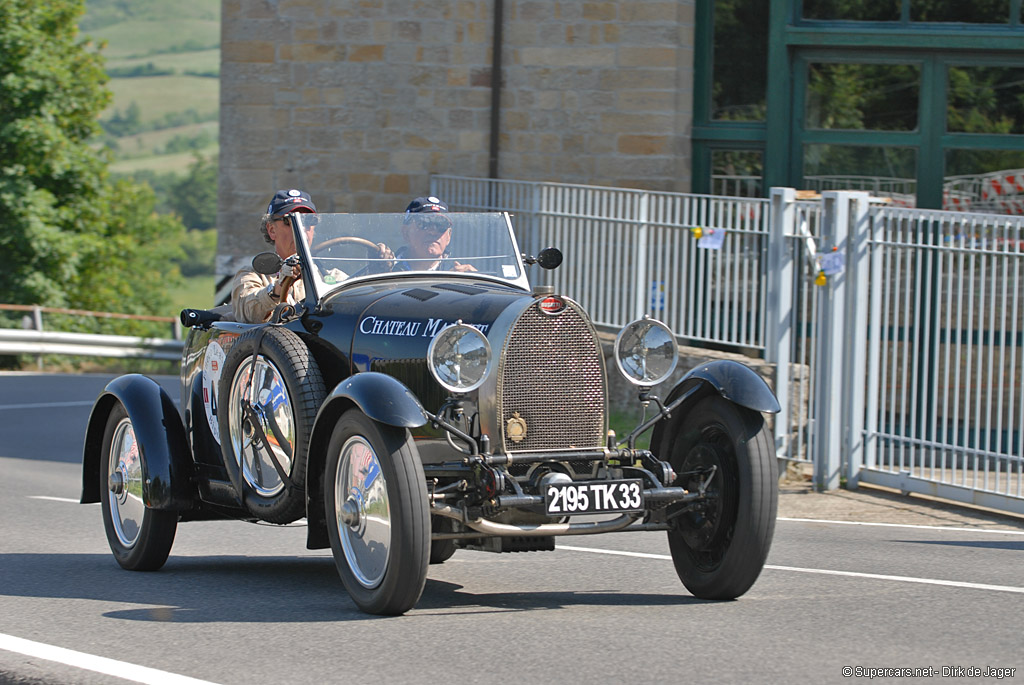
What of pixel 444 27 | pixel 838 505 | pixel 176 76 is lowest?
pixel 838 505

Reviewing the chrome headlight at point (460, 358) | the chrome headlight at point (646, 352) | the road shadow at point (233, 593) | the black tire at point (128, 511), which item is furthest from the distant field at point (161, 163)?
the chrome headlight at point (460, 358)

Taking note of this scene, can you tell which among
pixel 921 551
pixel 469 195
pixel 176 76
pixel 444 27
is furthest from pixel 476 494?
pixel 176 76

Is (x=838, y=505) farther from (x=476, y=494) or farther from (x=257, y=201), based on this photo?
(x=257, y=201)

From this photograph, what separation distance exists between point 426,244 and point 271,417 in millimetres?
1170

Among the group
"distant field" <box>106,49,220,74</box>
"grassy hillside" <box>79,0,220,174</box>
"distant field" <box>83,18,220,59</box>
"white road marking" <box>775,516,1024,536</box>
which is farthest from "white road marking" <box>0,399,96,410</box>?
"distant field" <box>83,18,220,59</box>

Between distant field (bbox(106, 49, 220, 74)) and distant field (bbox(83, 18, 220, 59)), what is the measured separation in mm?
2022

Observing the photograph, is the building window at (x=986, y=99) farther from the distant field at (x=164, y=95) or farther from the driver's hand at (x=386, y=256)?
the distant field at (x=164, y=95)

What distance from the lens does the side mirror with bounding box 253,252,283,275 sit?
684 centimetres

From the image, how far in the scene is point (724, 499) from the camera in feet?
20.8

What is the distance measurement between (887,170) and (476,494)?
11.2 metres

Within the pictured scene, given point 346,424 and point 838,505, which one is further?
point 838,505

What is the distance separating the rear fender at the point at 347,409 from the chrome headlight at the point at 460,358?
0.16m

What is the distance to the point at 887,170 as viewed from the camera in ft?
52.9

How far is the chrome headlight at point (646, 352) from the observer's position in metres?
6.46
